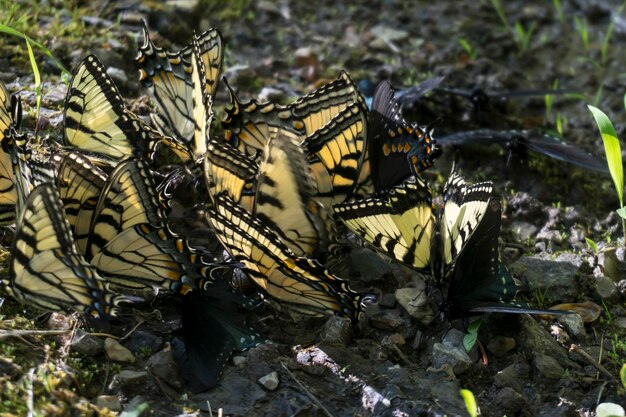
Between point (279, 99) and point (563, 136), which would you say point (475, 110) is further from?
point (279, 99)

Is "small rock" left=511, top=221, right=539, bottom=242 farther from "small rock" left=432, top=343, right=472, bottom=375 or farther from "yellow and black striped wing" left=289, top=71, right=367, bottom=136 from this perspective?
"yellow and black striped wing" left=289, top=71, right=367, bottom=136

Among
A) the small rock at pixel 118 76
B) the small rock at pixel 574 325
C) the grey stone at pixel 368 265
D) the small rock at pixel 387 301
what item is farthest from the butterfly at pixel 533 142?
the small rock at pixel 118 76

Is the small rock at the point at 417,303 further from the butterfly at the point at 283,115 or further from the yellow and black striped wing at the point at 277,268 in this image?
the butterfly at the point at 283,115

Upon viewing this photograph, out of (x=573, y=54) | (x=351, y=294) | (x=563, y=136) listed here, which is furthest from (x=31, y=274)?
(x=573, y=54)

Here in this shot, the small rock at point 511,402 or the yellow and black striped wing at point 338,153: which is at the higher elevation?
the yellow and black striped wing at point 338,153

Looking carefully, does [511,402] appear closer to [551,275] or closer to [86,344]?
[551,275]

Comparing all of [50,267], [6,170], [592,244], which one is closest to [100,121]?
[6,170]

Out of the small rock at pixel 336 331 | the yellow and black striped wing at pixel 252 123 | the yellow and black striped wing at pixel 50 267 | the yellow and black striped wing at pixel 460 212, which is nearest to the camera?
the yellow and black striped wing at pixel 50 267
